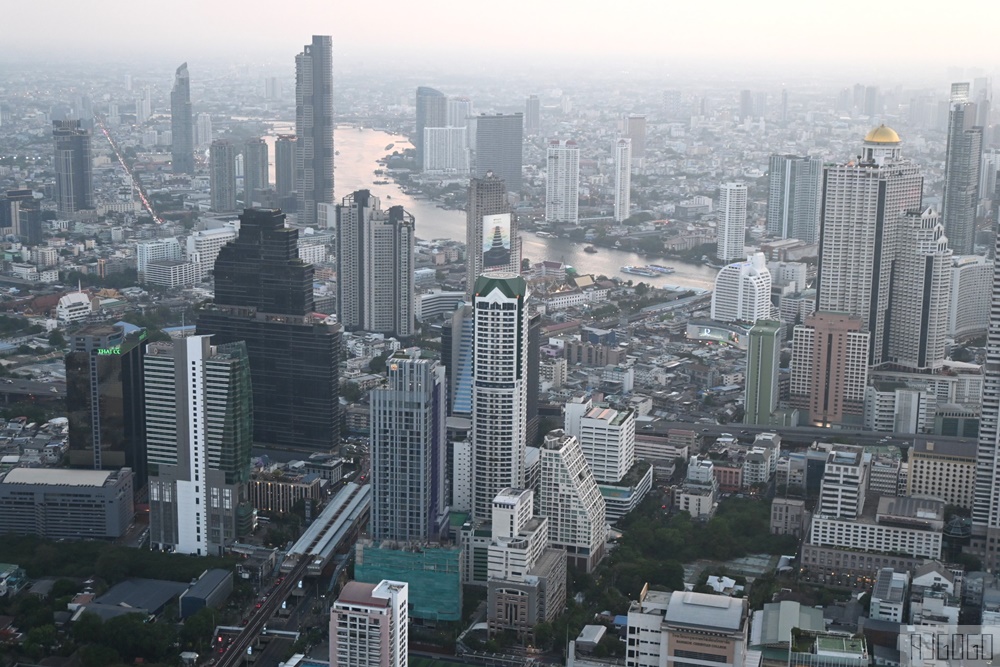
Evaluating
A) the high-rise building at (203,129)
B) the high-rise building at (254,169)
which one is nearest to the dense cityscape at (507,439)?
the high-rise building at (254,169)

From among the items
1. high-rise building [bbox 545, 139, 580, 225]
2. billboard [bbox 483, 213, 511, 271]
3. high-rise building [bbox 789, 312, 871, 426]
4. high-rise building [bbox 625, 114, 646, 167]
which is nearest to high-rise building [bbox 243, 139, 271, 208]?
high-rise building [bbox 545, 139, 580, 225]

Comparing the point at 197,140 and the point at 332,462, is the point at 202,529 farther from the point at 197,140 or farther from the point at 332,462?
the point at 197,140

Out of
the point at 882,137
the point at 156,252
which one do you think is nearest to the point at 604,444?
the point at 882,137

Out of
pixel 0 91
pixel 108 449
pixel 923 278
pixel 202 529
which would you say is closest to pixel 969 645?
pixel 202 529

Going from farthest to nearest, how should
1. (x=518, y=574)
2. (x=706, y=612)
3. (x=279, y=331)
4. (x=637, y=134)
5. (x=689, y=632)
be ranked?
1. (x=637, y=134)
2. (x=279, y=331)
3. (x=518, y=574)
4. (x=706, y=612)
5. (x=689, y=632)

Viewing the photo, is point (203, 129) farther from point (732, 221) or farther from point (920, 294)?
point (920, 294)

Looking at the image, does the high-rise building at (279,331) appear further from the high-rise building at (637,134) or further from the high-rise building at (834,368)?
the high-rise building at (637,134)
